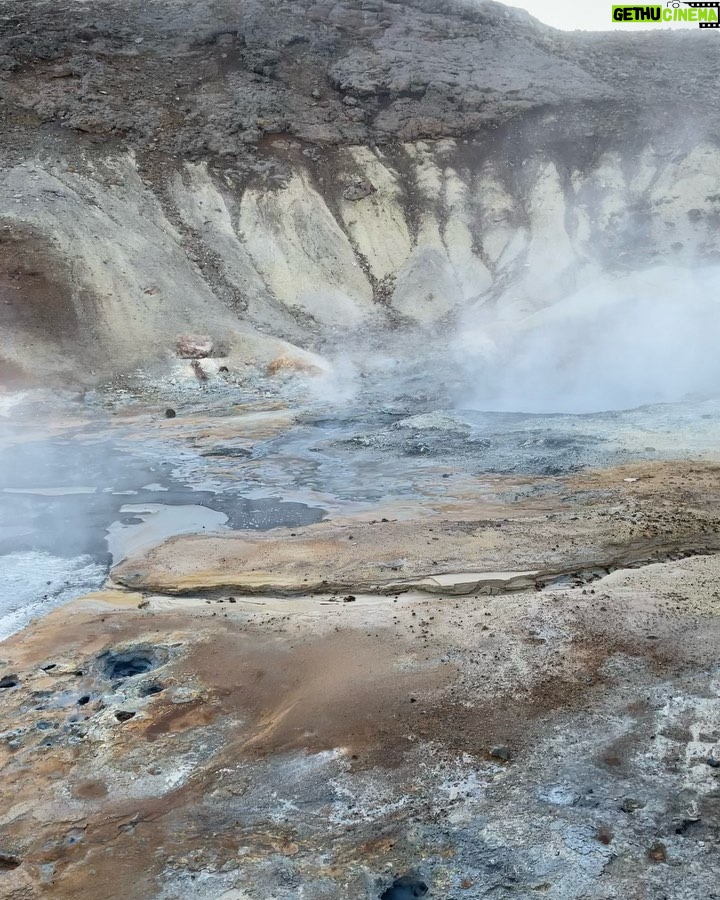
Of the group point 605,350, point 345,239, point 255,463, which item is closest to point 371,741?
point 255,463

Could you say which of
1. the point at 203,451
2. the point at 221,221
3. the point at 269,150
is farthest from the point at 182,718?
the point at 269,150

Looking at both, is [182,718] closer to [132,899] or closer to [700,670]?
[132,899]

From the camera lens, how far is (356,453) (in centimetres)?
1284

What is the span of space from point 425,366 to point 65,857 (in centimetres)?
1529

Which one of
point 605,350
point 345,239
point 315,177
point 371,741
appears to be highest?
point 315,177

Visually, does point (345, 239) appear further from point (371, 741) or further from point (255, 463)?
point (371, 741)

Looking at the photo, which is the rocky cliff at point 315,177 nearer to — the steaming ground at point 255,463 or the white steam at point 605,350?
the white steam at point 605,350

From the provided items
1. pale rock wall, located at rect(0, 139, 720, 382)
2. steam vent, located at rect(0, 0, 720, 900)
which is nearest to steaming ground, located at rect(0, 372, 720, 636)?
steam vent, located at rect(0, 0, 720, 900)

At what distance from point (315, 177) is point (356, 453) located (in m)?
14.7

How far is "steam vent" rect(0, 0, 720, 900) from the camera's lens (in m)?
4.66

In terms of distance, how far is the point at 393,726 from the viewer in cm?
541

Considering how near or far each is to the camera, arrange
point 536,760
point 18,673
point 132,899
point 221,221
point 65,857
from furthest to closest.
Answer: point 221,221 < point 18,673 < point 536,760 < point 65,857 < point 132,899

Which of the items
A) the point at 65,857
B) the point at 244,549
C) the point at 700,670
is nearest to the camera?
the point at 65,857

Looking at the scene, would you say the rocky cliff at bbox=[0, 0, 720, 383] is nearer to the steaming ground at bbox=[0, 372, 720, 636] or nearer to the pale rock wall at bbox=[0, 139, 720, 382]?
the pale rock wall at bbox=[0, 139, 720, 382]
